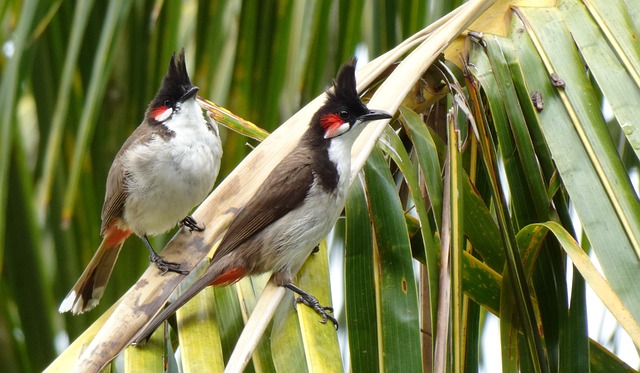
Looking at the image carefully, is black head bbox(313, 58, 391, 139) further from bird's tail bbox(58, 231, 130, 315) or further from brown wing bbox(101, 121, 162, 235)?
bird's tail bbox(58, 231, 130, 315)

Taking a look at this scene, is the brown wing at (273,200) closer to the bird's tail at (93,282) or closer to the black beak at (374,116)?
the black beak at (374,116)

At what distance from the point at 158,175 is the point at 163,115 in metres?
0.23

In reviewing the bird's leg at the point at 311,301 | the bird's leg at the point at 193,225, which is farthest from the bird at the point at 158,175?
the bird's leg at the point at 311,301

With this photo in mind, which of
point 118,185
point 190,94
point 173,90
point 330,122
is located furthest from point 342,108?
point 118,185

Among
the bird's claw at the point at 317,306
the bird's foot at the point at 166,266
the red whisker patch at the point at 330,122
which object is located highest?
the red whisker patch at the point at 330,122

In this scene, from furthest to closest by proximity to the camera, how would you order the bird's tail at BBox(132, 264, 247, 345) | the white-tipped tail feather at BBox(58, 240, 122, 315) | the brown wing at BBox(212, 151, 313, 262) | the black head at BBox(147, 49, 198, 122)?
the black head at BBox(147, 49, 198, 122), the white-tipped tail feather at BBox(58, 240, 122, 315), the brown wing at BBox(212, 151, 313, 262), the bird's tail at BBox(132, 264, 247, 345)

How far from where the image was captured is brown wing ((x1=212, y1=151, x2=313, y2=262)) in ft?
7.13

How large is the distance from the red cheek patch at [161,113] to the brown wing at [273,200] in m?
0.69

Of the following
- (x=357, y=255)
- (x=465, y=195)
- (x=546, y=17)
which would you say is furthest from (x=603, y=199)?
(x=546, y=17)

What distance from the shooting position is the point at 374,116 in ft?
6.82

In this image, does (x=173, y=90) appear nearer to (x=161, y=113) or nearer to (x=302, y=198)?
(x=161, y=113)

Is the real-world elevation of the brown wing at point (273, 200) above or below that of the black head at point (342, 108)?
below

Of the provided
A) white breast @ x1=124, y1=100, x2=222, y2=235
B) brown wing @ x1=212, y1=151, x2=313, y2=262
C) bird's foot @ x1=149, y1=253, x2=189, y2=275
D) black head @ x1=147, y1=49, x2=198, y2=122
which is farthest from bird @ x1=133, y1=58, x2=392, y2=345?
black head @ x1=147, y1=49, x2=198, y2=122

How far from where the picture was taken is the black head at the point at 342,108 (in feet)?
7.31
